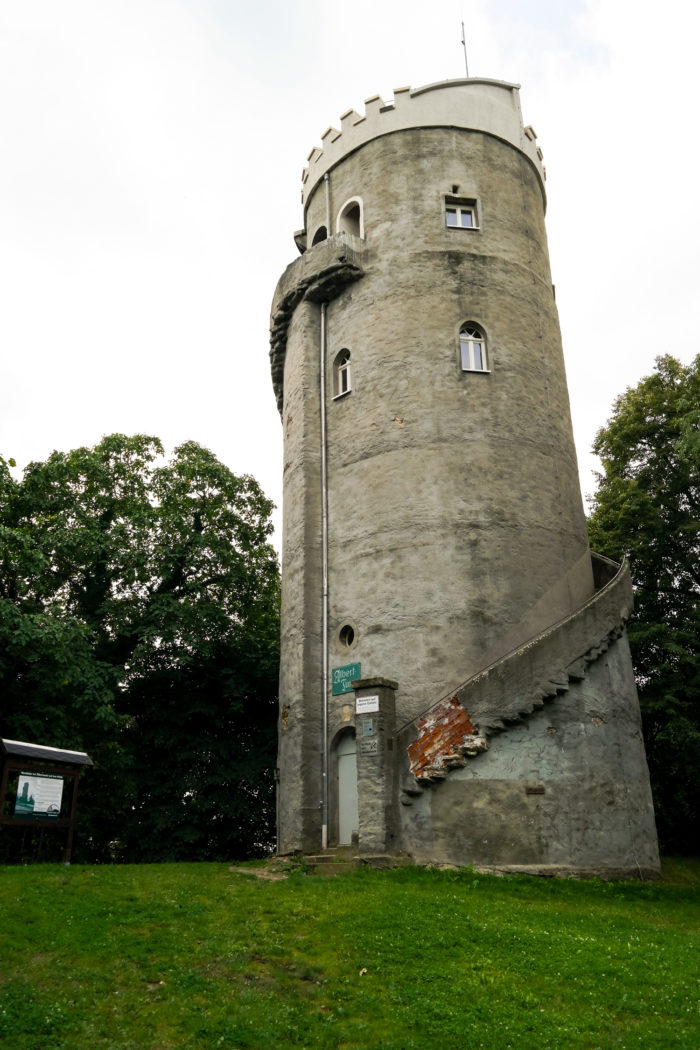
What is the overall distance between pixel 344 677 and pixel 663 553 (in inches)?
426

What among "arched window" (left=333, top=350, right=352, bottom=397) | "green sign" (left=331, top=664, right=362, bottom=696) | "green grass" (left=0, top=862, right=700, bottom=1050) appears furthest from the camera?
"arched window" (left=333, top=350, right=352, bottom=397)

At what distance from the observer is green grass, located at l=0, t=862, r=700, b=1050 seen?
8188 mm

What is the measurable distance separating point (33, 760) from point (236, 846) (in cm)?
1146

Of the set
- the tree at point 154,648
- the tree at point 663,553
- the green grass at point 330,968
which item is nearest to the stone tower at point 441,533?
the green grass at point 330,968

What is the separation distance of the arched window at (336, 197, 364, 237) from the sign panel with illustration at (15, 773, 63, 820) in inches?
598

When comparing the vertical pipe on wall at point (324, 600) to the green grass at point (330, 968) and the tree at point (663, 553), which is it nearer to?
the green grass at point (330, 968)

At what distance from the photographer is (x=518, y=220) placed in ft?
74.5

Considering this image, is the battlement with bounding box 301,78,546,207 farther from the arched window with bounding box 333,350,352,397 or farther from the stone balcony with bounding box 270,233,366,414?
the arched window with bounding box 333,350,352,397

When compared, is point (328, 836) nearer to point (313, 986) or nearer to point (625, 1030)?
point (313, 986)

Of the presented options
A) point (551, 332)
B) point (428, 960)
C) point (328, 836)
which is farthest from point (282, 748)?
point (551, 332)

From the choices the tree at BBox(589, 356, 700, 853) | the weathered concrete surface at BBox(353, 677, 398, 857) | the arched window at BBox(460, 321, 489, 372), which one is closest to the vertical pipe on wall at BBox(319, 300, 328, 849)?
the weathered concrete surface at BBox(353, 677, 398, 857)

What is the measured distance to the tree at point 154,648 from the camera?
23.3 m

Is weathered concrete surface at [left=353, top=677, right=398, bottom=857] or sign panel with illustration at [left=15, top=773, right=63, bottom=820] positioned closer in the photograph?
sign panel with illustration at [left=15, top=773, right=63, bottom=820]

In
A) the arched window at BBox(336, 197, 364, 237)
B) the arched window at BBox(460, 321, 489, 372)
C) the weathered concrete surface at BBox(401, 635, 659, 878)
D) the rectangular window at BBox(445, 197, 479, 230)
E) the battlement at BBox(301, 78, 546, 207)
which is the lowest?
the weathered concrete surface at BBox(401, 635, 659, 878)
